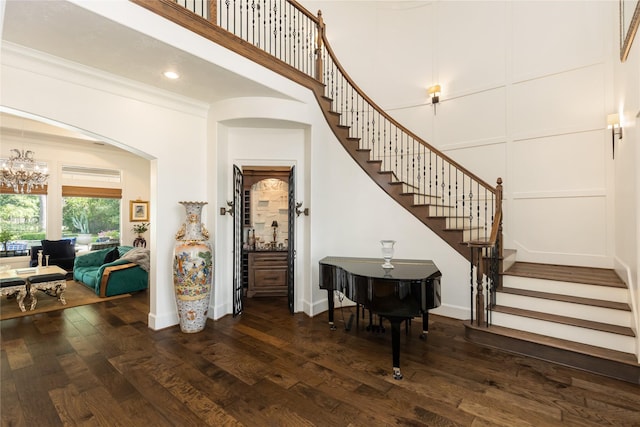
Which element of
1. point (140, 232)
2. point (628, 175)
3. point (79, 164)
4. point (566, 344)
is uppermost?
point (79, 164)

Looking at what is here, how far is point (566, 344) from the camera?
9.55 ft

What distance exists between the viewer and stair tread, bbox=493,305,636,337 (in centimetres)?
280

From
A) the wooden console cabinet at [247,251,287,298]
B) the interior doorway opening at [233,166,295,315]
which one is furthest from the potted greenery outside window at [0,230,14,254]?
the wooden console cabinet at [247,251,287,298]

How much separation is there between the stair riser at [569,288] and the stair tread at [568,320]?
13.4 inches

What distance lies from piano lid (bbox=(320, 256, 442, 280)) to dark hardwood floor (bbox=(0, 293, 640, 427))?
88 cm

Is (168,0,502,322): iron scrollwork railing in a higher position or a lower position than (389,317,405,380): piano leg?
higher

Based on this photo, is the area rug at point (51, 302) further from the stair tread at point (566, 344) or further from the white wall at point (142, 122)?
the stair tread at point (566, 344)

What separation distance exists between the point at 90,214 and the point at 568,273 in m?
9.96

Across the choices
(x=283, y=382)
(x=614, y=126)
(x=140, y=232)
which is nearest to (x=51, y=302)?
(x=140, y=232)

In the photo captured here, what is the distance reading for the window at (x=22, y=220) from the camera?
661cm

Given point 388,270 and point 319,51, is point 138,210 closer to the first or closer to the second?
point 319,51

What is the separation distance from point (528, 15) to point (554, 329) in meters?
4.71

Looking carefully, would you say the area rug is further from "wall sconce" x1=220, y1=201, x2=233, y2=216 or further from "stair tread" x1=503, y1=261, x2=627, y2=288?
"stair tread" x1=503, y1=261, x2=627, y2=288

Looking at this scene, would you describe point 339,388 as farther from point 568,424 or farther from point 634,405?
point 634,405
